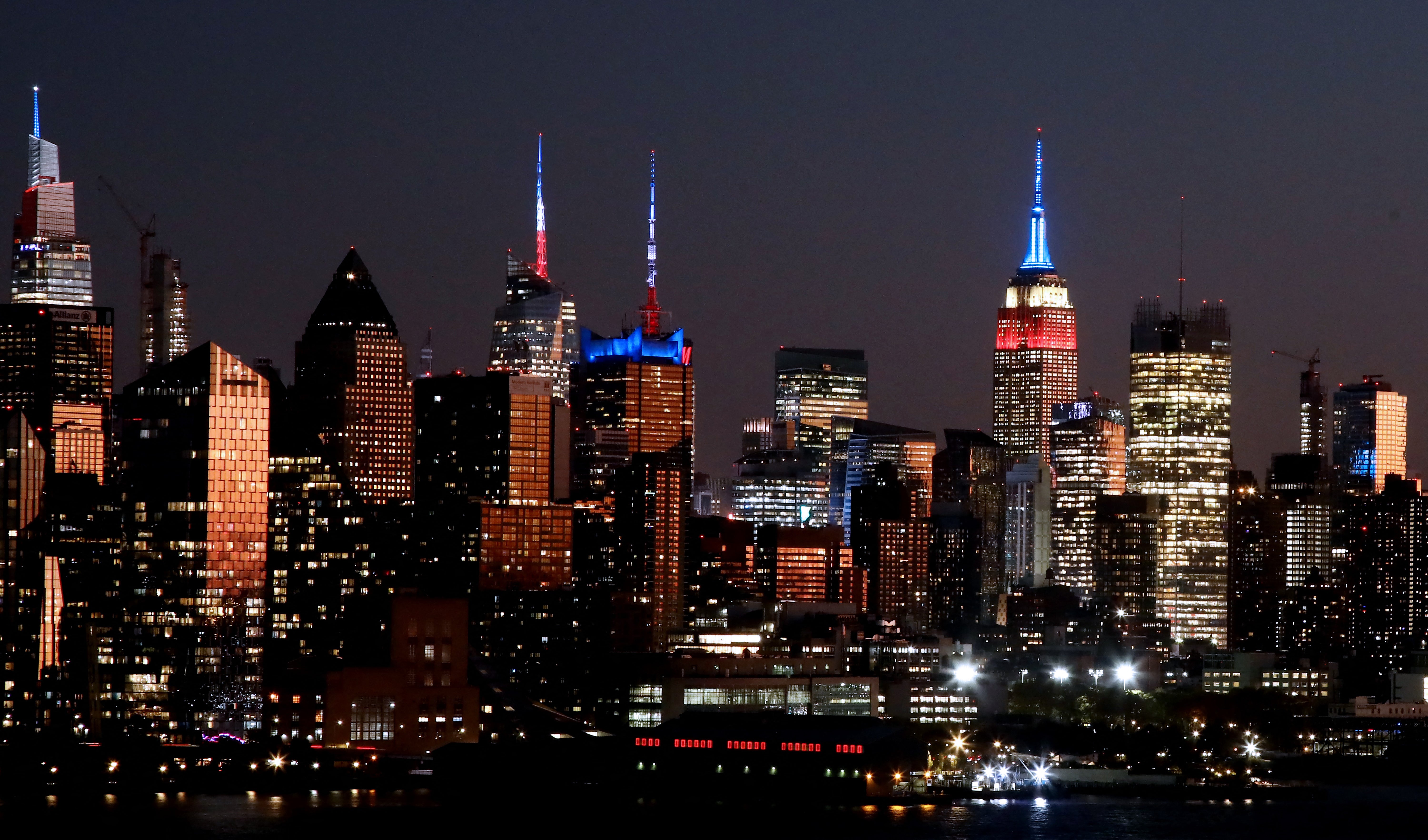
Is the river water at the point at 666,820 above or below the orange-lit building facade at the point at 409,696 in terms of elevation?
below

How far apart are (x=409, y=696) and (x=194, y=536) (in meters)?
29.2

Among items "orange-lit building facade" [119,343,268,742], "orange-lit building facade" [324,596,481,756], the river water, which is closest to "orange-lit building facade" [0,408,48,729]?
"orange-lit building facade" [119,343,268,742]

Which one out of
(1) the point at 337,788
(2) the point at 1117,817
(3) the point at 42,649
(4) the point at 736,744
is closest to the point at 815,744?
(4) the point at 736,744

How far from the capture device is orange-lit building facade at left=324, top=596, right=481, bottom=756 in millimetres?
143000

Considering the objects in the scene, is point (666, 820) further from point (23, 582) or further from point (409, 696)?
point (23, 582)

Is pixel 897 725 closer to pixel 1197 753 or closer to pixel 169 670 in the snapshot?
pixel 1197 753

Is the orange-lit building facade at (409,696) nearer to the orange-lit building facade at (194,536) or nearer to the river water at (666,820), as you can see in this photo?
the river water at (666,820)

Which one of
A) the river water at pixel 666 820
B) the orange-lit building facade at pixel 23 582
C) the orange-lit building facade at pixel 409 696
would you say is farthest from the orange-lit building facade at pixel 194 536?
the river water at pixel 666 820

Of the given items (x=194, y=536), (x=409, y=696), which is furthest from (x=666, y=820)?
(x=194, y=536)

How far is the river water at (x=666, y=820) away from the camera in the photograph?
116 meters

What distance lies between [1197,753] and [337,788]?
188 feet

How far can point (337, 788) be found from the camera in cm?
13550

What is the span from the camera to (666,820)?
407 ft

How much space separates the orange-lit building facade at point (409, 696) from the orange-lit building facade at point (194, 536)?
15.5 m
